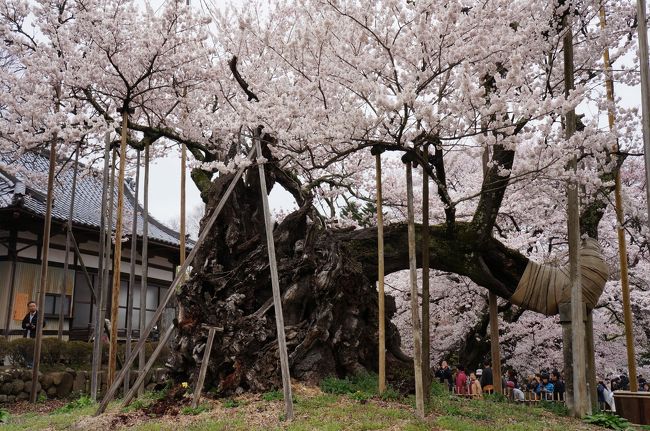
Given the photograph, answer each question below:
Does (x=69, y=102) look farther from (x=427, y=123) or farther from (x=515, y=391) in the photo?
(x=515, y=391)

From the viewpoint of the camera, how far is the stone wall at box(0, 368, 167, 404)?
11.7 metres

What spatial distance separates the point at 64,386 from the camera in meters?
12.7

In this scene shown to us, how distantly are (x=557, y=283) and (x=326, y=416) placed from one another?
16.7 feet

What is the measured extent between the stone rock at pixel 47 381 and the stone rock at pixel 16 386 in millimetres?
490

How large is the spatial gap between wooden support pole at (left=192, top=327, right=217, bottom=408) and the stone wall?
3.13m

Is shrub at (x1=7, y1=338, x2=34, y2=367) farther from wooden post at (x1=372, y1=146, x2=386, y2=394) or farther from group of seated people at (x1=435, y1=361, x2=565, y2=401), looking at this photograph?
group of seated people at (x1=435, y1=361, x2=565, y2=401)

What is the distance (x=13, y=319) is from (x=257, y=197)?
326 inches

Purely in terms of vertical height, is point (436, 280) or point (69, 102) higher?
point (69, 102)

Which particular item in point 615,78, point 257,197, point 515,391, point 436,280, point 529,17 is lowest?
point 515,391

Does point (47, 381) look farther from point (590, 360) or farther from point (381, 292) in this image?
point (590, 360)

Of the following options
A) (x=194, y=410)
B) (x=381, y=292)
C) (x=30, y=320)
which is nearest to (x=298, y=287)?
(x=381, y=292)

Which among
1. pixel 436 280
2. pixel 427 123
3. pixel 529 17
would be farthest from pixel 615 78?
pixel 436 280

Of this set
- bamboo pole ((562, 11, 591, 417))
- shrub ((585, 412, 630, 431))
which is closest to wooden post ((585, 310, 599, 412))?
bamboo pole ((562, 11, 591, 417))

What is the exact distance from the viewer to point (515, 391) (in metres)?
14.2
